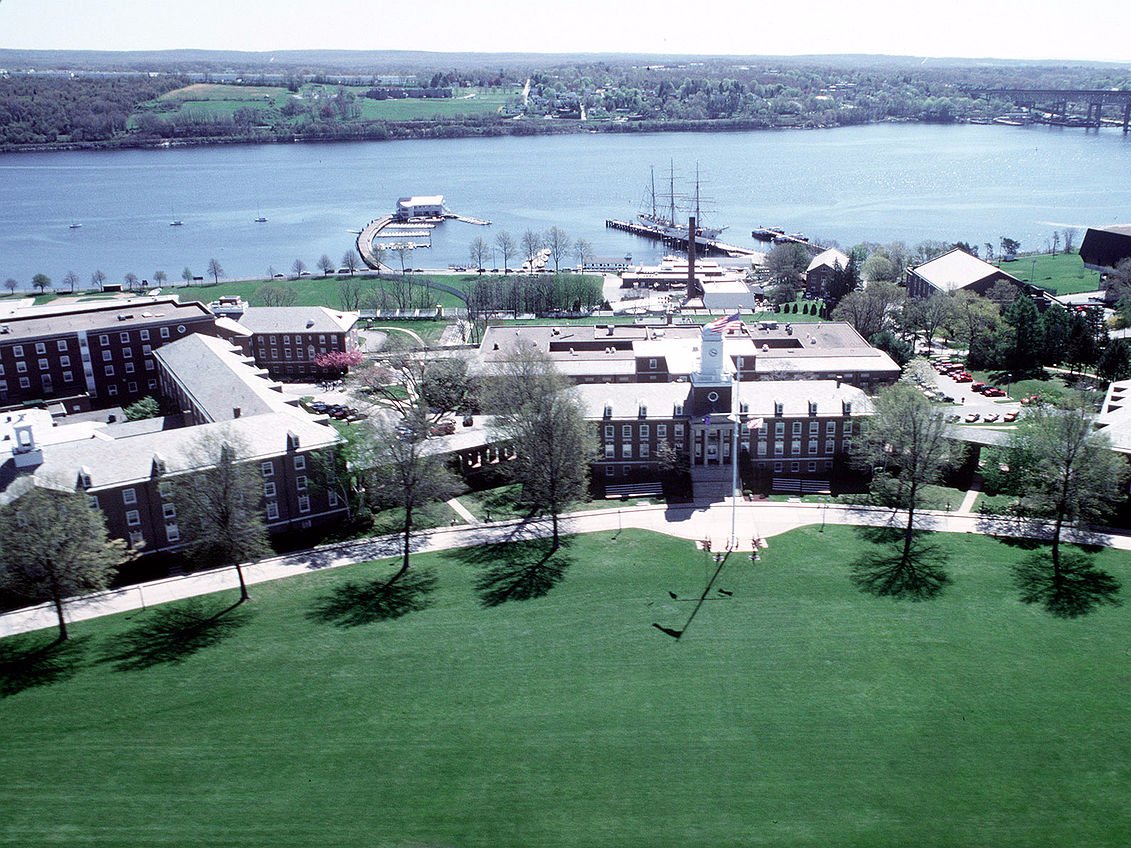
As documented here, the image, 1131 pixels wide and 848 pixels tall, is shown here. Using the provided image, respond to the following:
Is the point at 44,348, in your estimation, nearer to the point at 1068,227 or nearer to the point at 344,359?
the point at 344,359

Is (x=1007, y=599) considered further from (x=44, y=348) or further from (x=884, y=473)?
(x=44, y=348)

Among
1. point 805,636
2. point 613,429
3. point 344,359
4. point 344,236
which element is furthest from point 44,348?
point 344,236

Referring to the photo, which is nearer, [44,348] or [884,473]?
[884,473]

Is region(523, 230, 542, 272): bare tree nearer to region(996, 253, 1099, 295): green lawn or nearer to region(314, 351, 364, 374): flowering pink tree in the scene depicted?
region(314, 351, 364, 374): flowering pink tree

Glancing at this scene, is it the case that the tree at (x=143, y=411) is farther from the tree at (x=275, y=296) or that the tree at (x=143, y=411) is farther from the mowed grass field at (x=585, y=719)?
the tree at (x=275, y=296)

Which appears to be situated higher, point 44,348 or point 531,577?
point 44,348

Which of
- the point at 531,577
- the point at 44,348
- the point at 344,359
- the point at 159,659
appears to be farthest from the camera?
the point at 344,359

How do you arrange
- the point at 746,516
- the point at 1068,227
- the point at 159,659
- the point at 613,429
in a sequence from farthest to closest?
the point at 1068,227
the point at 613,429
the point at 746,516
the point at 159,659
